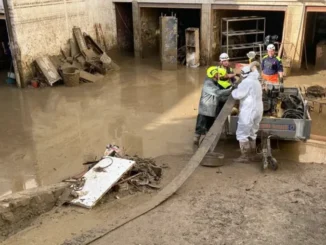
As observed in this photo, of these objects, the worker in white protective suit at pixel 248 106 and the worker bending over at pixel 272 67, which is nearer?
the worker in white protective suit at pixel 248 106

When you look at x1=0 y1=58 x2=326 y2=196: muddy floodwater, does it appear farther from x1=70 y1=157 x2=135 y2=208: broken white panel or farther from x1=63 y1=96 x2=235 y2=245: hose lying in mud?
x1=63 y1=96 x2=235 y2=245: hose lying in mud

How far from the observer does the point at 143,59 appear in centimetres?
1723

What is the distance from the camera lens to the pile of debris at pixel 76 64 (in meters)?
13.6

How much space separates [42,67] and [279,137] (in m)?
9.33

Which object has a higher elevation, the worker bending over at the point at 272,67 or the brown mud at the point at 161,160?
the worker bending over at the point at 272,67

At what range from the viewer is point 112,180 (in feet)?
20.2

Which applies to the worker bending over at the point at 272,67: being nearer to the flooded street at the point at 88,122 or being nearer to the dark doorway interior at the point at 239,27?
→ the flooded street at the point at 88,122

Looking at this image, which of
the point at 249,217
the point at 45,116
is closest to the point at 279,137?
the point at 249,217

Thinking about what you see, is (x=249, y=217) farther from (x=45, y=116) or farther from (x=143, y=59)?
(x=143, y=59)

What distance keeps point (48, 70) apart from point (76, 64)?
1.24 m

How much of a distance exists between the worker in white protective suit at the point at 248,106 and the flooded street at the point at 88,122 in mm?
1464

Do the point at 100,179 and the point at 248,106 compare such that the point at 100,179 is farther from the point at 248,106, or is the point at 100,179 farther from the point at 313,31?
the point at 313,31

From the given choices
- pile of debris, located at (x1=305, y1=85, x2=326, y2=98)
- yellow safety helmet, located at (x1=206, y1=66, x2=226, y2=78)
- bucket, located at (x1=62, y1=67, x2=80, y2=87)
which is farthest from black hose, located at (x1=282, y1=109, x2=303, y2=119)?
bucket, located at (x1=62, y1=67, x2=80, y2=87)

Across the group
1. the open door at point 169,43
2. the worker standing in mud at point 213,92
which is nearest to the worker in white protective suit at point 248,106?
the worker standing in mud at point 213,92
